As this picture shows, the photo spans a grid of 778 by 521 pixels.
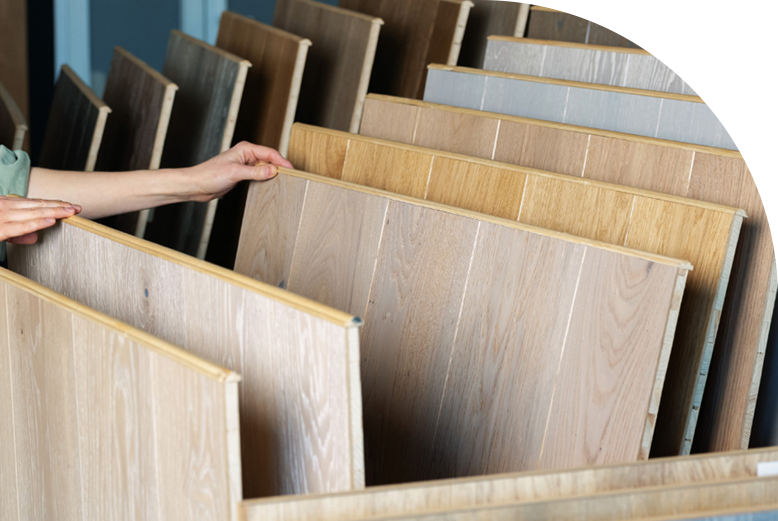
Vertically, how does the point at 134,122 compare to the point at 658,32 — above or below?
below

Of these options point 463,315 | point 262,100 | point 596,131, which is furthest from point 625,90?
point 262,100

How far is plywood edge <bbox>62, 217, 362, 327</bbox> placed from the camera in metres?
0.73

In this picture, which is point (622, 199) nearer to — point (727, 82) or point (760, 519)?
point (727, 82)

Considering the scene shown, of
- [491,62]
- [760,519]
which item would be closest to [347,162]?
[491,62]

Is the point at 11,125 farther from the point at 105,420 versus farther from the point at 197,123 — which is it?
the point at 105,420

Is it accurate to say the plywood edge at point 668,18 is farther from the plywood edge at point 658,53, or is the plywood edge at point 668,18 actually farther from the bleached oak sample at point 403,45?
the bleached oak sample at point 403,45

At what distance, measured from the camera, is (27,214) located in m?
1.07

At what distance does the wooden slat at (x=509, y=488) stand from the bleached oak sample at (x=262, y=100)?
1.27 m

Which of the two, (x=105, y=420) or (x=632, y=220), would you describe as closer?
(x=105, y=420)

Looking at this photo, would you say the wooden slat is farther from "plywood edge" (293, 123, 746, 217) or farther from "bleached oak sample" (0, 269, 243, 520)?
"plywood edge" (293, 123, 746, 217)

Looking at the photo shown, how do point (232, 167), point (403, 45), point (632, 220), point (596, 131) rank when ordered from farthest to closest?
point (403, 45)
point (232, 167)
point (596, 131)
point (632, 220)

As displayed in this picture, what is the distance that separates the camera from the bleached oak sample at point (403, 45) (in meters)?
1.92

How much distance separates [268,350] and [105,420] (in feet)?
0.67

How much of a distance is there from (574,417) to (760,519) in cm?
28
